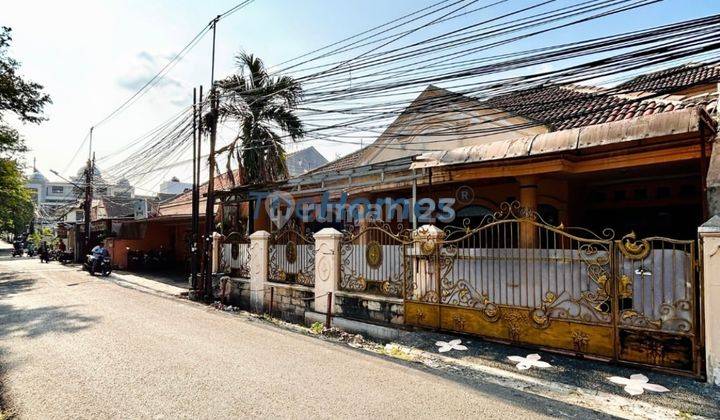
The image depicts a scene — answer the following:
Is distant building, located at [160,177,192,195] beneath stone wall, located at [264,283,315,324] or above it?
above

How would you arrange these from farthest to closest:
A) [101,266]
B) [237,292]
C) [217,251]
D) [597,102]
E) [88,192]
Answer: [88,192], [101,266], [217,251], [237,292], [597,102]

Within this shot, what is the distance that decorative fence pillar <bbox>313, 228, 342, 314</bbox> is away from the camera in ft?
26.9

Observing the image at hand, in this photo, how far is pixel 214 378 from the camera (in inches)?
184

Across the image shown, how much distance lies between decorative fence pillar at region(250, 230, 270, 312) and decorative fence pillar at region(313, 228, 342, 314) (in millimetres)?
2074

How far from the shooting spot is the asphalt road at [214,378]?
388 centimetres

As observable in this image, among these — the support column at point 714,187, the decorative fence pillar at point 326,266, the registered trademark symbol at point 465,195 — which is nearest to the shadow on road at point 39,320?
the decorative fence pillar at point 326,266

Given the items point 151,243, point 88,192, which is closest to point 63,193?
point 88,192

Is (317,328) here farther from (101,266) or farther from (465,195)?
(101,266)

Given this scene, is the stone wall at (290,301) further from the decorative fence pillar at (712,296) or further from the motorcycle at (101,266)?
the motorcycle at (101,266)

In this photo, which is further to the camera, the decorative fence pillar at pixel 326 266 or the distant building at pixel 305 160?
the distant building at pixel 305 160

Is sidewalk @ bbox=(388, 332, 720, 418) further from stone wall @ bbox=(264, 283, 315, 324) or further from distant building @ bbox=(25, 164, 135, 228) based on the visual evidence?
distant building @ bbox=(25, 164, 135, 228)

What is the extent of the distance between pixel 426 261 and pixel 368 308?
4.93 ft

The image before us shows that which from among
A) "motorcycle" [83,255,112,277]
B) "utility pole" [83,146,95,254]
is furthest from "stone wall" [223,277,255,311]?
"utility pole" [83,146,95,254]

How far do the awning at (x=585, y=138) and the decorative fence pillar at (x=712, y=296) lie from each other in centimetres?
151
